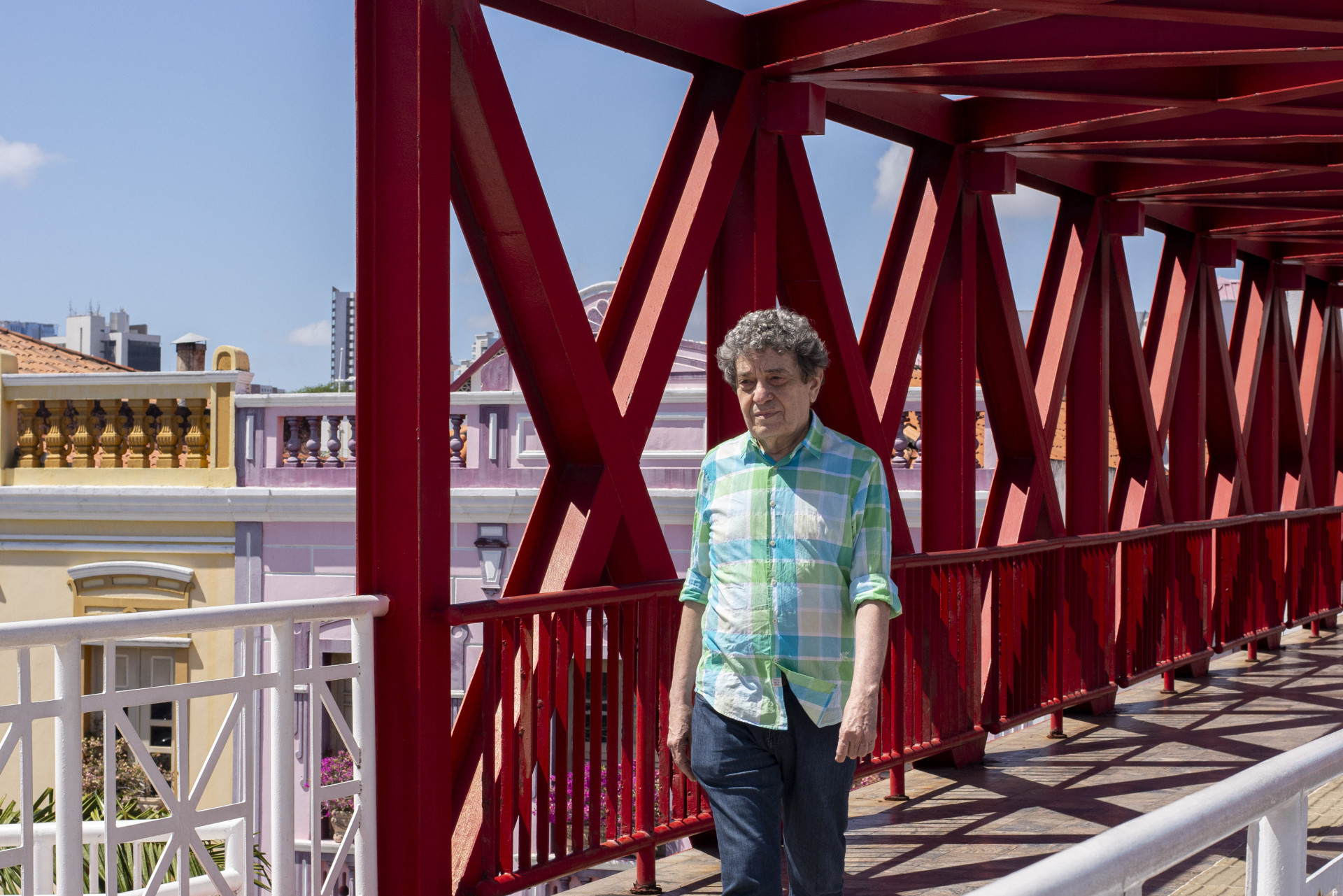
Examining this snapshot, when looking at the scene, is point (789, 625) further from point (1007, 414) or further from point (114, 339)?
point (114, 339)

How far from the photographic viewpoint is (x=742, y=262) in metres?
5.36

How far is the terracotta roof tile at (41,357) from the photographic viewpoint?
22.8 m

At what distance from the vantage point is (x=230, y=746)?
47.9 feet

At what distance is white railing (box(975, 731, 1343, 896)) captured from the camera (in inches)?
59.1

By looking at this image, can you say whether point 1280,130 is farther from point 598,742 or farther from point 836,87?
point 598,742

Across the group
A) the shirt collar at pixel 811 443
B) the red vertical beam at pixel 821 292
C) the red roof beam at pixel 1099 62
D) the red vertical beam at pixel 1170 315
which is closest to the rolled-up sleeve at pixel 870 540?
the shirt collar at pixel 811 443

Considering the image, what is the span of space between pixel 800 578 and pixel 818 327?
297 cm

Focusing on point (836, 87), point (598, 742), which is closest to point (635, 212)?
point (836, 87)

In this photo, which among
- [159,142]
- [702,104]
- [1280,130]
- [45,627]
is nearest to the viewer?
[45,627]

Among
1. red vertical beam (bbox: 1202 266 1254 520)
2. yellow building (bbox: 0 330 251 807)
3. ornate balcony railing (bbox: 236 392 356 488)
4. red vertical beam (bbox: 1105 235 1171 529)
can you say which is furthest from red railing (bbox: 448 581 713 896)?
yellow building (bbox: 0 330 251 807)

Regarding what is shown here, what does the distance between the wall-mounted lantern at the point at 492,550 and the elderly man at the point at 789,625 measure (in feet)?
38.9

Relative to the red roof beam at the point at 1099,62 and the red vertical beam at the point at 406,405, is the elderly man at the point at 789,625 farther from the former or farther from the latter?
the red roof beam at the point at 1099,62

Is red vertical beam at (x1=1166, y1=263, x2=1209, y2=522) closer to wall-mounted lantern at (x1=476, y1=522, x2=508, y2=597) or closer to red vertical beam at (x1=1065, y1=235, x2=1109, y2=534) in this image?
red vertical beam at (x1=1065, y1=235, x2=1109, y2=534)

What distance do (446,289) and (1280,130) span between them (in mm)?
4822
